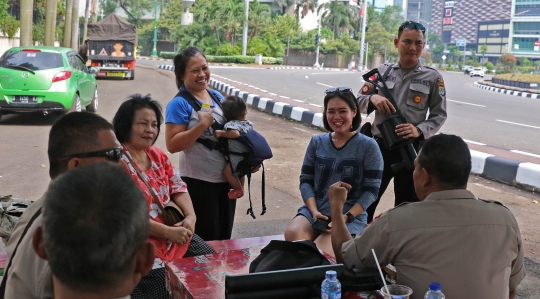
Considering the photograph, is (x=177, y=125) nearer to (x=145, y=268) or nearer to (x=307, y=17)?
(x=145, y=268)

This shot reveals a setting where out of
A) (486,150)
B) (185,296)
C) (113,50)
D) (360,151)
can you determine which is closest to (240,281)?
(185,296)

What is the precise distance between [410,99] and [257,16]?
53.2 meters

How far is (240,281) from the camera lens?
225 cm

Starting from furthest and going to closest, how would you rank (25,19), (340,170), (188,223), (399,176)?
1. (25,19)
2. (399,176)
3. (340,170)
4. (188,223)

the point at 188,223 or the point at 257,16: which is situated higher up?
the point at 257,16

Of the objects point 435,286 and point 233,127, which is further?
point 233,127

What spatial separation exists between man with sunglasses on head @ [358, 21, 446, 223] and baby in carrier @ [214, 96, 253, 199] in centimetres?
86

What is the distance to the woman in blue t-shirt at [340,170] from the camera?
3.73 metres

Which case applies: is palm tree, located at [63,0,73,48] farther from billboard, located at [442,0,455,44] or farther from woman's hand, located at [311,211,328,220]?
billboard, located at [442,0,455,44]

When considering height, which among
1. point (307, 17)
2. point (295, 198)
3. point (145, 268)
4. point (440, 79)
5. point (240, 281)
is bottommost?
point (295, 198)

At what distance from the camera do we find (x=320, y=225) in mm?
3688

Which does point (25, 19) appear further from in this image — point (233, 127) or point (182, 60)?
point (233, 127)

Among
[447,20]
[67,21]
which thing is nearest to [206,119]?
[67,21]

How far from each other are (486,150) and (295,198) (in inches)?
158
